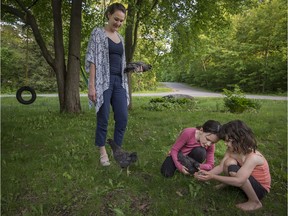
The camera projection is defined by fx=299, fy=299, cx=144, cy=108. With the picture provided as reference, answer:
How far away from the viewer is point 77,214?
3086 millimetres

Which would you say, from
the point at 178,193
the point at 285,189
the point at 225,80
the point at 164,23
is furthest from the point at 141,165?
the point at 225,80

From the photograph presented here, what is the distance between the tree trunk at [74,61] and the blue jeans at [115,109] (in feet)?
19.0

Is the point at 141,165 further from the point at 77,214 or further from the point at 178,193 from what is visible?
the point at 77,214

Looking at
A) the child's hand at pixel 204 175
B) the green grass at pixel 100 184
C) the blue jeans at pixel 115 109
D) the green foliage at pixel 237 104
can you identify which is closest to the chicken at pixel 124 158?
the green grass at pixel 100 184

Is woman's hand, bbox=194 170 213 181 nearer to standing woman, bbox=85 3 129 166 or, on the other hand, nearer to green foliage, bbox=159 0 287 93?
standing woman, bbox=85 3 129 166

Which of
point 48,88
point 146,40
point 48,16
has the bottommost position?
point 48,88

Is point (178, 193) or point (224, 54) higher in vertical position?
point (224, 54)

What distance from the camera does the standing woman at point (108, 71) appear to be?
411 centimetres

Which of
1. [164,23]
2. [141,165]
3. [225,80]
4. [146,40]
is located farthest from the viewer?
[225,80]

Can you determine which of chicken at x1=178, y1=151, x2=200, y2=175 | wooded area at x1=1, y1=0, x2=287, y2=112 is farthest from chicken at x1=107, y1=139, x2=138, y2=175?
wooded area at x1=1, y1=0, x2=287, y2=112

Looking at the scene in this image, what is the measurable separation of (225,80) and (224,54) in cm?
330

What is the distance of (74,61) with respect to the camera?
9.77 m

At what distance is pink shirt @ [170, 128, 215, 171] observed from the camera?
4.03 m

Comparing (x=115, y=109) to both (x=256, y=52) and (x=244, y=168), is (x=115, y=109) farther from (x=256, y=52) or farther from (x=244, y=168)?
(x=256, y=52)
